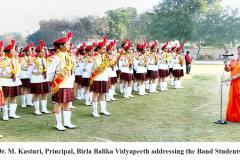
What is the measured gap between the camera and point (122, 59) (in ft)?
42.8

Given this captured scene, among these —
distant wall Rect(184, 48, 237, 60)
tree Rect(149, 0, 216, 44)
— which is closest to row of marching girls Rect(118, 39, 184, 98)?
tree Rect(149, 0, 216, 44)

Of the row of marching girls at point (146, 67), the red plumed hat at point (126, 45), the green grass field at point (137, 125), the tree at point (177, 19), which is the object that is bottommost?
the green grass field at point (137, 125)

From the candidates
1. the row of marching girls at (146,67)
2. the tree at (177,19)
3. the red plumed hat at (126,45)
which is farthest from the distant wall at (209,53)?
the red plumed hat at (126,45)

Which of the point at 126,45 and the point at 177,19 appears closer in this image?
the point at 126,45

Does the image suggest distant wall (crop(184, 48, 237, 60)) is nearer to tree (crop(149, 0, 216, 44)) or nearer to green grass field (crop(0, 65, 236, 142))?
tree (crop(149, 0, 216, 44))

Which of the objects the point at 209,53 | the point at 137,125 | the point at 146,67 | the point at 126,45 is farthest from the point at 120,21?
the point at 137,125

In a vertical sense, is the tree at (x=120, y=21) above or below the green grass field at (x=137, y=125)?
above

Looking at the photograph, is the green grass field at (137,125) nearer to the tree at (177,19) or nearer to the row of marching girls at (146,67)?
the row of marching girls at (146,67)

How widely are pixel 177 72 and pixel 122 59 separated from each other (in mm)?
3425

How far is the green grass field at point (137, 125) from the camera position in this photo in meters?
7.12

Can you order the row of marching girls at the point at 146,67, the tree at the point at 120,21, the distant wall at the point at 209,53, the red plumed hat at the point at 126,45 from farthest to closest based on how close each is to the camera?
the tree at the point at 120,21
the distant wall at the point at 209,53
the row of marching girls at the point at 146,67
the red plumed hat at the point at 126,45

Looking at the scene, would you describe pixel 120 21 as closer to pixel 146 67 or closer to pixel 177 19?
pixel 177 19

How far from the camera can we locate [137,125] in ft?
26.8

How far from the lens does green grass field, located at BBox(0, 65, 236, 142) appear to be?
281 inches
